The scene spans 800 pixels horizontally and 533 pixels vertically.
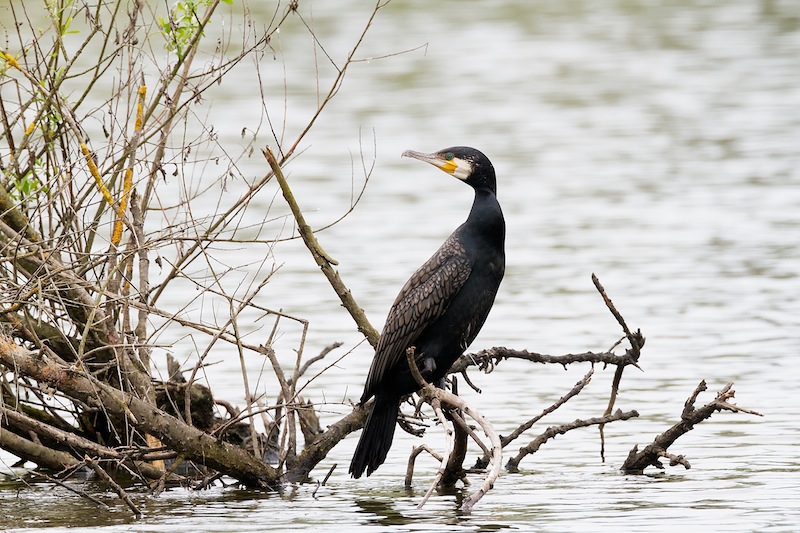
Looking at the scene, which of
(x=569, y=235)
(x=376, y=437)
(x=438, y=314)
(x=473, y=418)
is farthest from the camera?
(x=569, y=235)

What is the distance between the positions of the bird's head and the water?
2.93ft

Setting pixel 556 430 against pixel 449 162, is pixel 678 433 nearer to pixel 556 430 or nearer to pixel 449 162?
pixel 556 430

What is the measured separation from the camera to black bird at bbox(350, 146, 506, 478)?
6848mm

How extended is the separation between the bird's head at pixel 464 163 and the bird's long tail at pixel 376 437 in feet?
3.49

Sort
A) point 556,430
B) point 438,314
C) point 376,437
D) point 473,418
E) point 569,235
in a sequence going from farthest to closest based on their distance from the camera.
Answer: point 569,235 → point 556,430 → point 376,437 → point 438,314 → point 473,418

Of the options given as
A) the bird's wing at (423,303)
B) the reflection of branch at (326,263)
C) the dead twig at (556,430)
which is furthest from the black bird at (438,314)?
the dead twig at (556,430)

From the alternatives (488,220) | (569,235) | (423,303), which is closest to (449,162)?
(488,220)

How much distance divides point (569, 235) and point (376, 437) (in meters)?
7.86

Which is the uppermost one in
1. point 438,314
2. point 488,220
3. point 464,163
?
point 464,163

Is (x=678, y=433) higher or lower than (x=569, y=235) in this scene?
lower

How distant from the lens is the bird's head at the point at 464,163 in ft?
23.1

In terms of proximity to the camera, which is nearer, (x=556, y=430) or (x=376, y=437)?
(x=376, y=437)

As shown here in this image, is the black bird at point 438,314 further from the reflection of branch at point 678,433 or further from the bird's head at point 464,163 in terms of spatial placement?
the reflection of branch at point 678,433

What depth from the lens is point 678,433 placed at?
7.04 meters
